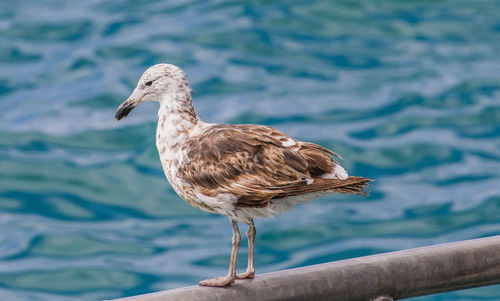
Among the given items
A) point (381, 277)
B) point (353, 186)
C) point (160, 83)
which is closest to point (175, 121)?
point (160, 83)

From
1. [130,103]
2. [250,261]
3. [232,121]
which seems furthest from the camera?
[232,121]

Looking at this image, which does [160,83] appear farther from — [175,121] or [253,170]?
[253,170]

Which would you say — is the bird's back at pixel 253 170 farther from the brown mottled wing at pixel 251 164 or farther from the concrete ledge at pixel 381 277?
the concrete ledge at pixel 381 277

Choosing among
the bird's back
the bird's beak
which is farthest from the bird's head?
the bird's back

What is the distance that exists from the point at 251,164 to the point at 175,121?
36 cm

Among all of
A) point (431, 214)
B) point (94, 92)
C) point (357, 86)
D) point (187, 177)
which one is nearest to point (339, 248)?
point (431, 214)

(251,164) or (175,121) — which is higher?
(175,121)

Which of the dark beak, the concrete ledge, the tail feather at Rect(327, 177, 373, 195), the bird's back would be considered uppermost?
the dark beak

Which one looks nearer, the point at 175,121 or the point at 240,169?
the point at 240,169

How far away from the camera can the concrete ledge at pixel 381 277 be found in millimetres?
3068

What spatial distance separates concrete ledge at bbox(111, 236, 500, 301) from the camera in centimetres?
307

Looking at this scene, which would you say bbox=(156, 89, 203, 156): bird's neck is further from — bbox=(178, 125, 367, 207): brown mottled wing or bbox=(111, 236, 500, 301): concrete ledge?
bbox=(111, 236, 500, 301): concrete ledge

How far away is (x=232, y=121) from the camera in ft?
38.0

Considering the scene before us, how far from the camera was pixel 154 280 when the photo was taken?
29.0 feet
